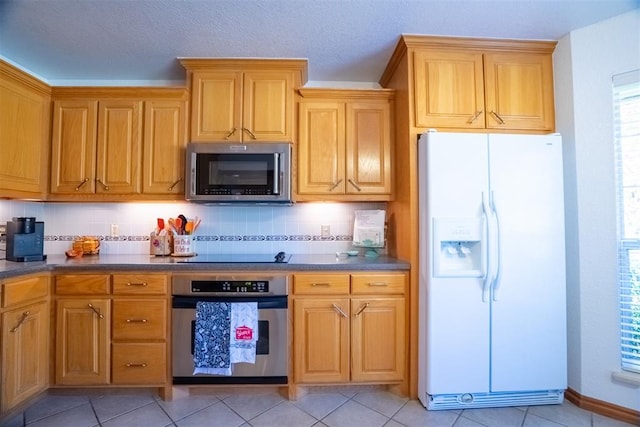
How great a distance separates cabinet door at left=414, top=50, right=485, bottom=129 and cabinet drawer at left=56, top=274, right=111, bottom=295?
2267 mm

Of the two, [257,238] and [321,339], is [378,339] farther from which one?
[257,238]

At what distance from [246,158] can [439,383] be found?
191 cm

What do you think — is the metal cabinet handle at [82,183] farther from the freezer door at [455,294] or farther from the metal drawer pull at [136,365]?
the freezer door at [455,294]

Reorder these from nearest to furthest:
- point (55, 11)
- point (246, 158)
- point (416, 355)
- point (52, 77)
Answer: point (55, 11) < point (416, 355) < point (246, 158) < point (52, 77)

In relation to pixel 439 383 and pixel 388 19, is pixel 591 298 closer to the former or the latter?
pixel 439 383

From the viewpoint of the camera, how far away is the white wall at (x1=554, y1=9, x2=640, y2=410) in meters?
1.71

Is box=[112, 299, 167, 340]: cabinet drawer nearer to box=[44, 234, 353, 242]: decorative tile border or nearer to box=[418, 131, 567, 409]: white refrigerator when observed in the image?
box=[44, 234, 353, 242]: decorative tile border

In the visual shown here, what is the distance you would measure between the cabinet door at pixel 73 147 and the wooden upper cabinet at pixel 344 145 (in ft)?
5.08

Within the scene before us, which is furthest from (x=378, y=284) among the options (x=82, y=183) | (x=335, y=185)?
(x=82, y=183)

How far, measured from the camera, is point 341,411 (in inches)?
68.2

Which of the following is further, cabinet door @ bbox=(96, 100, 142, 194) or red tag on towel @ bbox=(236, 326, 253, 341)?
cabinet door @ bbox=(96, 100, 142, 194)

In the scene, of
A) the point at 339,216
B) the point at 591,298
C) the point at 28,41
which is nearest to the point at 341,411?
the point at 339,216

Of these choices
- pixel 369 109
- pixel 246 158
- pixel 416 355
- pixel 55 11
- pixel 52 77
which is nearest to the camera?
pixel 55 11

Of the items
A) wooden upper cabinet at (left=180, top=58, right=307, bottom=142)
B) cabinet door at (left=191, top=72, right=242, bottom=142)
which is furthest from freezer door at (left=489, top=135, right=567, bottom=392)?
cabinet door at (left=191, top=72, right=242, bottom=142)
